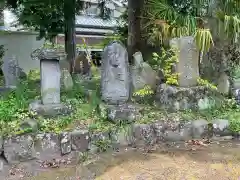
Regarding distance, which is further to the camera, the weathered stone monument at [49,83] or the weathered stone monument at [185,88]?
the weathered stone monument at [185,88]

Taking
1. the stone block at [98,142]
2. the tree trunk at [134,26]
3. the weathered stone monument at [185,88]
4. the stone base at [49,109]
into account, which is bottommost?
the stone block at [98,142]

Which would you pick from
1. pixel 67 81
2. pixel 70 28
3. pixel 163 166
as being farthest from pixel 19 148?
pixel 70 28

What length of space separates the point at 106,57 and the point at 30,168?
6.92ft

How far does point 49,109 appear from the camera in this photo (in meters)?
4.63

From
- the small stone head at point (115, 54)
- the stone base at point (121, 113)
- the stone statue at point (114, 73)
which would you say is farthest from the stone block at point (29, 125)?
the small stone head at point (115, 54)

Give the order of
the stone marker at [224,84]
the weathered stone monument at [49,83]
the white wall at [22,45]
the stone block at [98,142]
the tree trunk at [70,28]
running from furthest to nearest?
1. the white wall at [22,45]
2. the tree trunk at [70,28]
3. the stone marker at [224,84]
4. the weathered stone monument at [49,83]
5. the stone block at [98,142]

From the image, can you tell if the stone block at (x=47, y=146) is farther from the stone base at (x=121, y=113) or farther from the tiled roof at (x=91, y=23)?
the tiled roof at (x=91, y=23)

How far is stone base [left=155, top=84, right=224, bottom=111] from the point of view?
5.30m

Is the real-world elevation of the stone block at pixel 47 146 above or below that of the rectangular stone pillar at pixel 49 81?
below

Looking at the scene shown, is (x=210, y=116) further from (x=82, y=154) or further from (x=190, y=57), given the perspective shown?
(x=82, y=154)

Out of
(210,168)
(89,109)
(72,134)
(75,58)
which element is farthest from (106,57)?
(75,58)

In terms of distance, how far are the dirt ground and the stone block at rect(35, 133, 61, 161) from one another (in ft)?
1.18

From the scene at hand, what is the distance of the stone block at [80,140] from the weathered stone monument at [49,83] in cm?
47

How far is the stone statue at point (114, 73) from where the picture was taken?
506 cm
